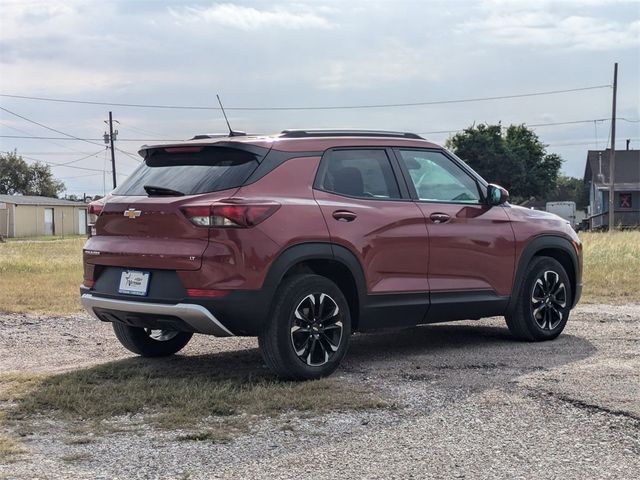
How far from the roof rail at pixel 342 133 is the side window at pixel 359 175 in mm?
160

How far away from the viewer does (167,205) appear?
603cm

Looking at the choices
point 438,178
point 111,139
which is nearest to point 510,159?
point 111,139

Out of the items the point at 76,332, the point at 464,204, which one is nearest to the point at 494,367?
the point at 464,204

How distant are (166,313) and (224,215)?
772mm

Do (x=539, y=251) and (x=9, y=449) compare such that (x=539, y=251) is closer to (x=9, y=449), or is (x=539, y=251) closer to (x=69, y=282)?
(x=9, y=449)

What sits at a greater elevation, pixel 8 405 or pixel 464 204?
pixel 464 204

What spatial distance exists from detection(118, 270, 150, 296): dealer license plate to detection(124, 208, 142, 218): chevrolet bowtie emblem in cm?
39

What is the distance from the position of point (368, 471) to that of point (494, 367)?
8.98 ft

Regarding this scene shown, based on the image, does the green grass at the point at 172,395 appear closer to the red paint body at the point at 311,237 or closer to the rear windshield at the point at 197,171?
the red paint body at the point at 311,237

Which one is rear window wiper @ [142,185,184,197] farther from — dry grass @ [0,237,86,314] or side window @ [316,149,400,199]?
dry grass @ [0,237,86,314]

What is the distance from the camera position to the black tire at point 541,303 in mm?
7941

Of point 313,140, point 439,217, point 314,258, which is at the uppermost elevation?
point 313,140

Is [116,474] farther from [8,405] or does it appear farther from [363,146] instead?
[363,146]

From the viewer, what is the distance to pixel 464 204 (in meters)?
7.52
